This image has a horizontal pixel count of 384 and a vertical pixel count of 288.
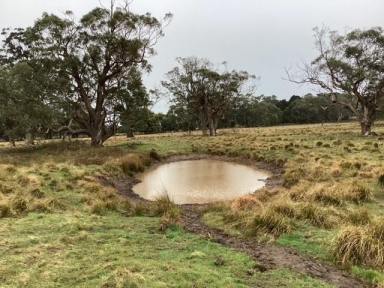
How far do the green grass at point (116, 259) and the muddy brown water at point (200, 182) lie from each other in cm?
477

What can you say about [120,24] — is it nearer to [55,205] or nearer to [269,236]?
[55,205]

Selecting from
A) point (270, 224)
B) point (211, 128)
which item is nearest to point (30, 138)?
point (211, 128)

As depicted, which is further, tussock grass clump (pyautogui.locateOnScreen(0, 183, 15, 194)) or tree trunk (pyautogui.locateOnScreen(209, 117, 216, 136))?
tree trunk (pyautogui.locateOnScreen(209, 117, 216, 136))

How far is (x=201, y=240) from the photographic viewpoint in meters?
8.98

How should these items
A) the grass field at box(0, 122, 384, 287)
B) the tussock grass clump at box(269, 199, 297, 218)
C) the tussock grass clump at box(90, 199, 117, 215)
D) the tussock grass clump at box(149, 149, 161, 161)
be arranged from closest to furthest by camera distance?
1. the grass field at box(0, 122, 384, 287)
2. the tussock grass clump at box(269, 199, 297, 218)
3. the tussock grass clump at box(90, 199, 117, 215)
4. the tussock grass clump at box(149, 149, 161, 161)

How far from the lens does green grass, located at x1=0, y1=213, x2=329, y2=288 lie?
6508 mm

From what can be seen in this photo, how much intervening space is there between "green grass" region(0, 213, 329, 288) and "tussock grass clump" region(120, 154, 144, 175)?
1157 centimetres

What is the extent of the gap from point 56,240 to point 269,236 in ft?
14.0

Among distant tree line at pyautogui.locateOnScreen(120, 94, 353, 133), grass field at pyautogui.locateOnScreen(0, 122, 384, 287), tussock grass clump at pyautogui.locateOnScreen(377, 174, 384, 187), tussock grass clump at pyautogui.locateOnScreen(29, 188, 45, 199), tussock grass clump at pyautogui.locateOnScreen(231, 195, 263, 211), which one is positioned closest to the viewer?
grass field at pyautogui.locateOnScreen(0, 122, 384, 287)

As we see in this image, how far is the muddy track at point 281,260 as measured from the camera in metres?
6.89

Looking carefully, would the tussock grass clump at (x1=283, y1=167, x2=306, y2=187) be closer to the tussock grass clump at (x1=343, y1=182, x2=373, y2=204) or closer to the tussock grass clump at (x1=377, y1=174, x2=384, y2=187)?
the tussock grass clump at (x1=377, y1=174, x2=384, y2=187)

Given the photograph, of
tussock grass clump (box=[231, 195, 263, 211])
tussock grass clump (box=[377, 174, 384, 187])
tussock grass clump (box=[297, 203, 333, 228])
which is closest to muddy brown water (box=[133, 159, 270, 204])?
tussock grass clump (box=[231, 195, 263, 211])

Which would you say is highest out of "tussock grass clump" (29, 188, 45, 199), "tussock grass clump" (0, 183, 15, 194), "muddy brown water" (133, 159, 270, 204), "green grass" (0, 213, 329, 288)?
"tussock grass clump" (0, 183, 15, 194)

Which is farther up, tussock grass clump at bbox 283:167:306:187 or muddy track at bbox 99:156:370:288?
tussock grass clump at bbox 283:167:306:187
